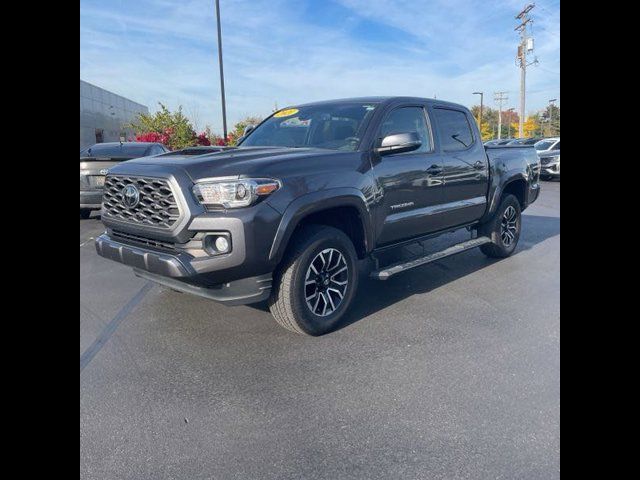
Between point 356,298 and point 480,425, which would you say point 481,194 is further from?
point 480,425

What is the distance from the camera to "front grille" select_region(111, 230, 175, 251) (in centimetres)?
330

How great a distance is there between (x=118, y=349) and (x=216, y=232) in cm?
125

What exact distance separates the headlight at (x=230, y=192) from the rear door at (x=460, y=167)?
2.33 meters

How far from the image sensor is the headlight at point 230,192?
3.11 m

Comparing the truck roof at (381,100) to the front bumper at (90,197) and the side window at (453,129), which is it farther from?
the front bumper at (90,197)

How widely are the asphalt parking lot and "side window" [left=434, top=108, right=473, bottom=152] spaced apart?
161 cm

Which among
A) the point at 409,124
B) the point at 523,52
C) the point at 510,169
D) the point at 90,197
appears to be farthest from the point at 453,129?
the point at 523,52

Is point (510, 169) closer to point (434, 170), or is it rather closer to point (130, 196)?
point (434, 170)

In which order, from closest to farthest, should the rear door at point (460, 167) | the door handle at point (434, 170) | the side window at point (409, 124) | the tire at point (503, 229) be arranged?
1. the side window at point (409, 124)
2. the door handle at point (434, 170)
3. the rear door at point (460, 167)
4. the tire at point (503, 229)

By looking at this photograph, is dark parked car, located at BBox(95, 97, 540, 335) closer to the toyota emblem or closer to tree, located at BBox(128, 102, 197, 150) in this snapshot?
the toyota emblem

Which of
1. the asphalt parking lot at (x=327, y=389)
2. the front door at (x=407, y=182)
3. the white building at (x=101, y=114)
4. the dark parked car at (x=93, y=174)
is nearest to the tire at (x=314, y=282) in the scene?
the asphalt parking lot at (x=327, y=389)

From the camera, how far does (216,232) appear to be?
10.1ft

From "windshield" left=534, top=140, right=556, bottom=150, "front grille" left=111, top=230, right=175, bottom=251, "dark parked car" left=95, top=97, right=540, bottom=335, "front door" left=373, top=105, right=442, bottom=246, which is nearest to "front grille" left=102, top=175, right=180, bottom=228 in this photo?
"dark parked car" left=95, top=97, right=540, bottom=335

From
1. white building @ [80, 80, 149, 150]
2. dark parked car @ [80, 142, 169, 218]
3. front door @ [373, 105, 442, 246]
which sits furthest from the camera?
white building @ [80, 80, 149, 150]
